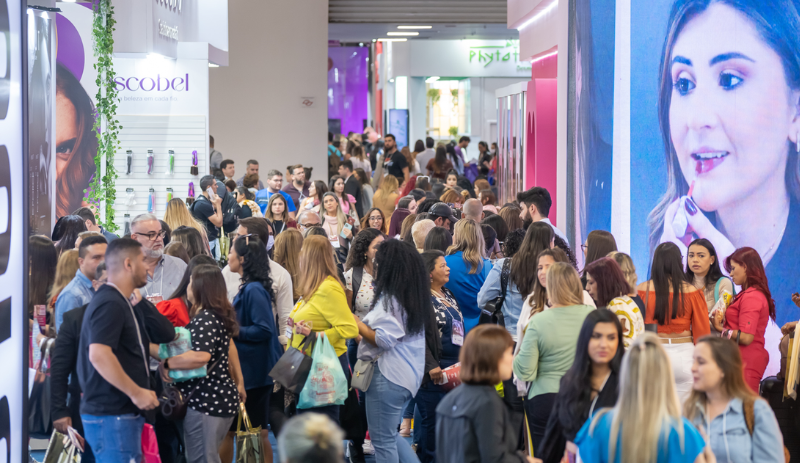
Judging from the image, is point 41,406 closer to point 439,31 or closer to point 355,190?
point 355,190

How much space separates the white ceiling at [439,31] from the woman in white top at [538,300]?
14411mm

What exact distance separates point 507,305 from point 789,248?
2502 millimetres

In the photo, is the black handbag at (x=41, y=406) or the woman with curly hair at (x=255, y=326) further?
the woman with curly hair at (x=255, y=326)

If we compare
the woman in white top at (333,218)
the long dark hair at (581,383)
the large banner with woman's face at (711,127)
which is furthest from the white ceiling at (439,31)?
the long dark hair at (581,383)

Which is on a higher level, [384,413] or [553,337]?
[553,337]

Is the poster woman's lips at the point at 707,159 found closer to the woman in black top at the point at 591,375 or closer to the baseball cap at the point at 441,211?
the baseball cap at the point at 441,211

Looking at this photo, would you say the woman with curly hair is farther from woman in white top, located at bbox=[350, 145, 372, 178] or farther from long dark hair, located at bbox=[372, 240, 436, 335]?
woman in white top, located at bbox=[350, 145, 372, 178]

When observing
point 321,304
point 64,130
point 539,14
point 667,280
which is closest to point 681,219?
point 667,280

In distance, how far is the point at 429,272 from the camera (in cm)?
493

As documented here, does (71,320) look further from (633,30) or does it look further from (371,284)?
(633,30)

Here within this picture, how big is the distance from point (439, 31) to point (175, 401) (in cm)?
1783

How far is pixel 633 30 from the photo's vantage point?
22.7 feet

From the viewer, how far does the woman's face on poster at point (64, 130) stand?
788cm

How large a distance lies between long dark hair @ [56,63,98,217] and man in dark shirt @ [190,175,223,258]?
3.55 feet
